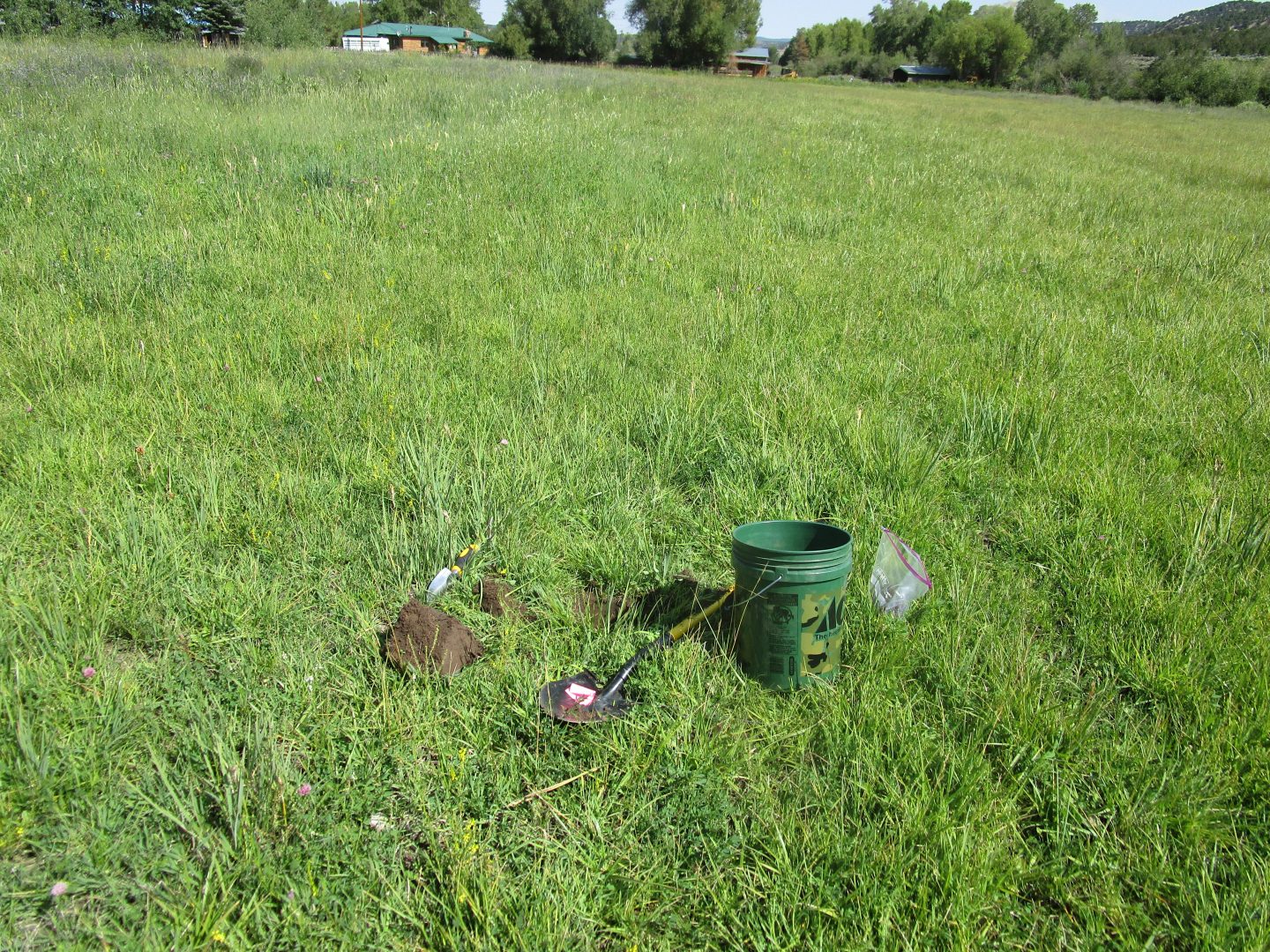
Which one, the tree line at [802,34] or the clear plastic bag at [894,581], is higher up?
the tree line at [802,34]

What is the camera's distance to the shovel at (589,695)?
2148mm

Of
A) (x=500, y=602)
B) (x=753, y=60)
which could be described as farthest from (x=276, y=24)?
(x=753, y=60)

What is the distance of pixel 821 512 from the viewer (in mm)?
3219

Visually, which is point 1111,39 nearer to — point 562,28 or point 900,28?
point 900,28

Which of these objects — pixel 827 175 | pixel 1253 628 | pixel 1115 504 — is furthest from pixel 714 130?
pixel 1253 628

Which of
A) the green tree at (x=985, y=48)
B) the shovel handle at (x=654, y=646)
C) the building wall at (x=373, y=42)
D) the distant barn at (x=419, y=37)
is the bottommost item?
the shovel handle at (x=654, y=646)

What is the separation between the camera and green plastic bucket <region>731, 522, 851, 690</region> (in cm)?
219

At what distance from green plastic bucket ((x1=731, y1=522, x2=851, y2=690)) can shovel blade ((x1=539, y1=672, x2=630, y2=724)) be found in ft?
1.40

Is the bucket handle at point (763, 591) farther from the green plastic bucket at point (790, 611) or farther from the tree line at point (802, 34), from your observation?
the tree line at point (802, 34)

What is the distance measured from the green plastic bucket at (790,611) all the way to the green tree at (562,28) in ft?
243

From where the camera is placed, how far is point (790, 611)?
2.21 metres

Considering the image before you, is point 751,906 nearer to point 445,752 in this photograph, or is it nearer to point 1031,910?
point 1031,910

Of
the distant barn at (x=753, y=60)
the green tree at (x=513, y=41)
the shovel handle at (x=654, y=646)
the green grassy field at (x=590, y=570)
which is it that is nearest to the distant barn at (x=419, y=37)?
the green tree at (x=513, y=41)

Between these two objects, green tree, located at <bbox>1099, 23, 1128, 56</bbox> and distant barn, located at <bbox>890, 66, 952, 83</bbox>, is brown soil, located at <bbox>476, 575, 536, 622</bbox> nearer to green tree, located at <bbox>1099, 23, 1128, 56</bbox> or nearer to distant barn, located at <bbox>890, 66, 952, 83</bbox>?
distant barn, located at <bbox>890, 66, 952, 83</bbox>
